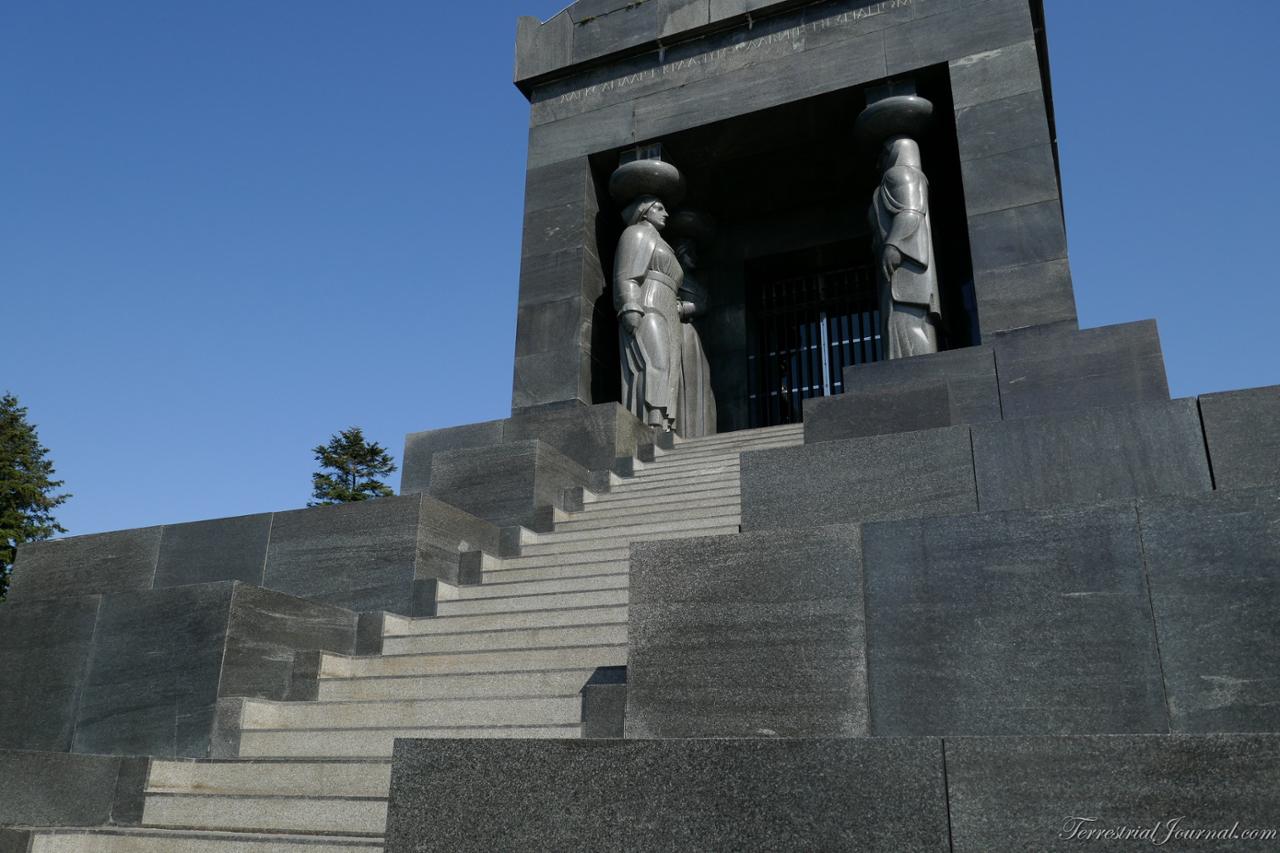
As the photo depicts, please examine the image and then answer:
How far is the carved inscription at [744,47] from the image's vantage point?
1492 cm

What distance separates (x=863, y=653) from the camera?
18.0ft

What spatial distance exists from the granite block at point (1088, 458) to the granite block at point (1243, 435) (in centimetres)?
14

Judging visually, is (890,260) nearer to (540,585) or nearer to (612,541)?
(612,541)

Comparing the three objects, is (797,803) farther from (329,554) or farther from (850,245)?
(850,245)

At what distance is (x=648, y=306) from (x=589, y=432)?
2385mm

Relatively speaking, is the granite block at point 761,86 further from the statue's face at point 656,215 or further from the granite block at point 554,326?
the granite block at point 554,326

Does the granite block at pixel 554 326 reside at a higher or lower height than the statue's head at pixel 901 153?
lower

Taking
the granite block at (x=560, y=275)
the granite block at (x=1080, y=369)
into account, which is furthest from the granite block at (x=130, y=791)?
the granite block at (x=560, y=275)

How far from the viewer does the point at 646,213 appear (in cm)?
1540

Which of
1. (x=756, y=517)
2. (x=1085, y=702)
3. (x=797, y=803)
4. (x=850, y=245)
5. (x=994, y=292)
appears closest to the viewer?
(x=797, y=803)

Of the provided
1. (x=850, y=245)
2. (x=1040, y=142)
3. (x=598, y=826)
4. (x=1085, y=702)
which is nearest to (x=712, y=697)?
(x=598, y=826)

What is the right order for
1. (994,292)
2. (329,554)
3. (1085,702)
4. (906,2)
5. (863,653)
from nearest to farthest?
(1085,702) → (863,653) → (329,554) → (994,292) → (906,2)

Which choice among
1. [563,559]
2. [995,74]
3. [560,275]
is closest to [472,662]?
[563,559]

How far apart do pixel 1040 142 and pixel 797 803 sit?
429 inches
